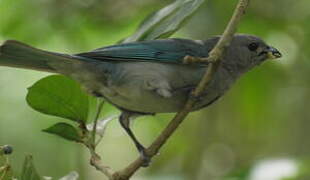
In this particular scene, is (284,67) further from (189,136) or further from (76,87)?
(76,87)

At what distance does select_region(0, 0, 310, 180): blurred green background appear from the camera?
6.29m

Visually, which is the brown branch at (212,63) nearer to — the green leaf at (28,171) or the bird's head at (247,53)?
the green leaf at (28,171)

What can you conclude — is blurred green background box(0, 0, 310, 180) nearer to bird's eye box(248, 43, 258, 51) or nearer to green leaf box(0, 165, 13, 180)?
bird's eye box(248, 43, 258, 51)

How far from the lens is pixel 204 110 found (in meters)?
6.51

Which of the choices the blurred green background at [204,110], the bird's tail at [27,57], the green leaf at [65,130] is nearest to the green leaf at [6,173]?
the green leaf at [65,130]

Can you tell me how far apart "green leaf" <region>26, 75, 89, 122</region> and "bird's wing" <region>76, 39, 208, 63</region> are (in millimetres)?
716

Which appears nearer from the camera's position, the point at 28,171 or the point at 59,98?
the point at 28,171

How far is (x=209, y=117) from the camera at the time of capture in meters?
6.34

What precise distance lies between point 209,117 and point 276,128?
111cm

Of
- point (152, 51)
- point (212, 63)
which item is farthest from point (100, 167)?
point (152, 51)

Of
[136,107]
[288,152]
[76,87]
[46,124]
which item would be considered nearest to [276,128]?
[288,152]

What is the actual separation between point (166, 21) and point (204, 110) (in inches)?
83.7

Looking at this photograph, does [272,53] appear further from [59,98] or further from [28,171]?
[28,171]

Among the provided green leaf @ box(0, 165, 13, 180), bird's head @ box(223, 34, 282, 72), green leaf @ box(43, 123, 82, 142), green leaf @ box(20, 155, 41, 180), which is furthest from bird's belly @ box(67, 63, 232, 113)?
green leaf @ box(0, 165, 13, 180)
